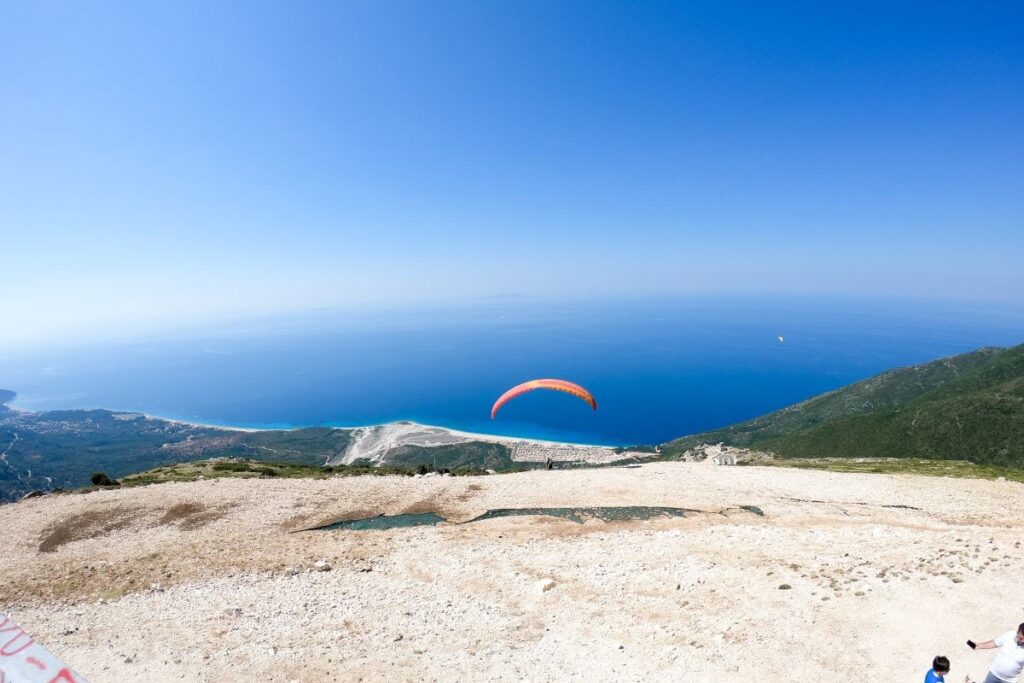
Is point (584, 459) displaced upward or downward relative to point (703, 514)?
downward

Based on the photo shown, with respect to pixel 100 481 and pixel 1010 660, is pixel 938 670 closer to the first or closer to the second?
pixel 1010 660

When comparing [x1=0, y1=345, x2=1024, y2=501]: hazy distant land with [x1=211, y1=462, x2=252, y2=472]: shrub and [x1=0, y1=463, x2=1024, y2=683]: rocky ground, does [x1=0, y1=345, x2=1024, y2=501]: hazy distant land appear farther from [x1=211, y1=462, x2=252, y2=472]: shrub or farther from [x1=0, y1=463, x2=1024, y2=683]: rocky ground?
[x1=0, y1=463, x2=1024, y2=683]: rocky ground

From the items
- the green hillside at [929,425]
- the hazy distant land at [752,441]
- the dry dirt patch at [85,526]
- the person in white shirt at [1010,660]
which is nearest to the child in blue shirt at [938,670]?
the person in white shirt at [1010,660]

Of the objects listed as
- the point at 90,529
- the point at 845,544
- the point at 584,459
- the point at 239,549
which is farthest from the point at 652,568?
the point at 584,459

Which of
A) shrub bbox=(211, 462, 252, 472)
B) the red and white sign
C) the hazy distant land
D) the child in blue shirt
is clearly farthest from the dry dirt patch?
the hazy distant land

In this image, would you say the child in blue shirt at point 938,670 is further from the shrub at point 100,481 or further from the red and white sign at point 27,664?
the shrub at point 100,481

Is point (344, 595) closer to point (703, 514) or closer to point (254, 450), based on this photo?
point (703, 514)

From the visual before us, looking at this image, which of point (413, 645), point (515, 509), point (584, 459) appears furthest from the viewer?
point (584, 459)
